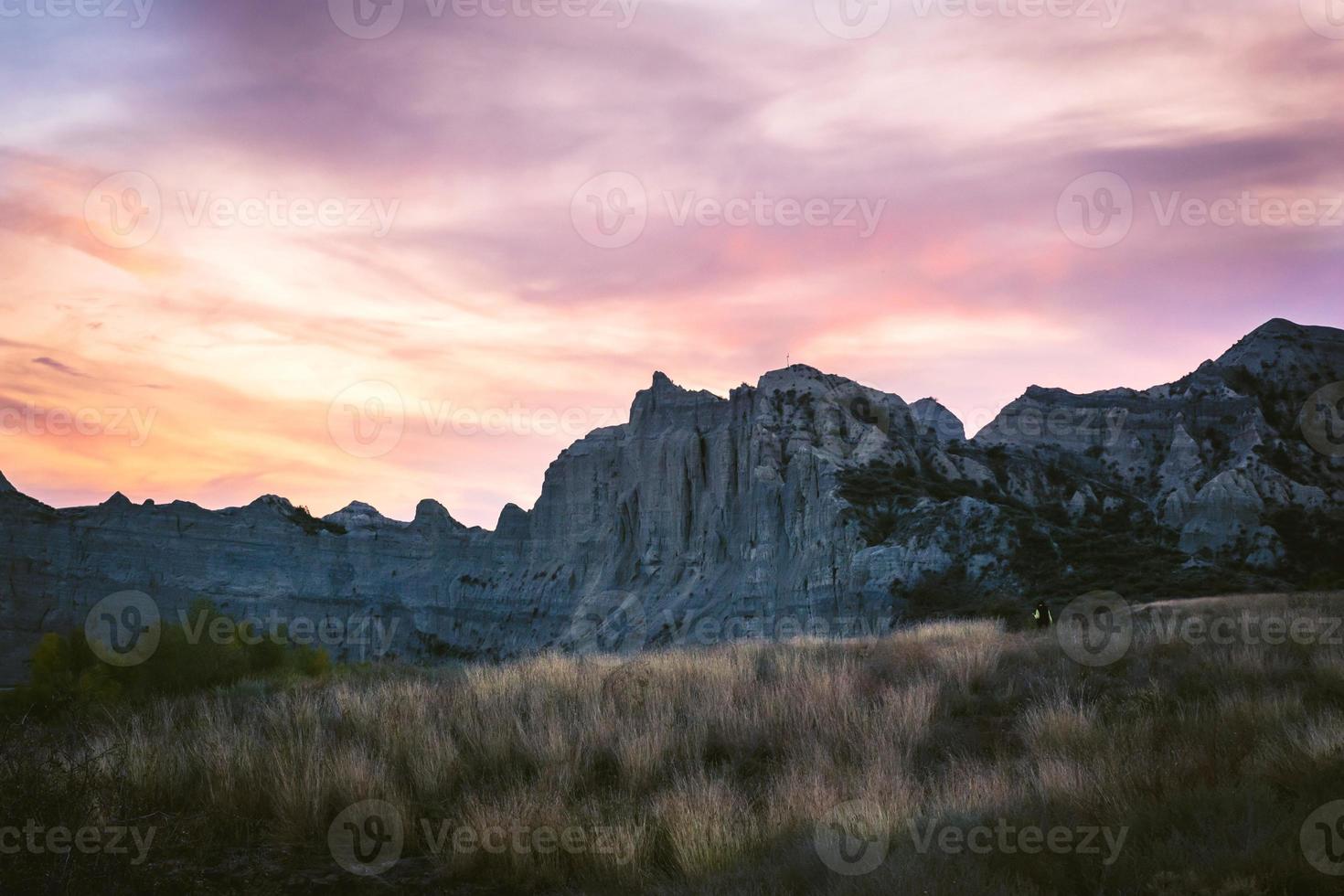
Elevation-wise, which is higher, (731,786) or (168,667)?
(731,786)

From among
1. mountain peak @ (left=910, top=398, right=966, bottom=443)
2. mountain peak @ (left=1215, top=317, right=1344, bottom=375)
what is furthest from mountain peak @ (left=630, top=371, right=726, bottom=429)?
mountain peak @ (left=1215, top=317, right=1344, bottom=375)

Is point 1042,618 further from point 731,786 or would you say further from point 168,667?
point 168,667

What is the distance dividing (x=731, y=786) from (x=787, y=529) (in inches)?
2611

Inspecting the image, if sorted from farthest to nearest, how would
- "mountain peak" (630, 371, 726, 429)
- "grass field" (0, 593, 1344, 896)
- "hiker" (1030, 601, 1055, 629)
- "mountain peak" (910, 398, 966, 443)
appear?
"mountain peak" (910, 398, 966, 443) → "mountain peak" (630, 371, 726, 429) → "hiker" (1030, 601, 1055, 629) → "grass field" (0, 593, 1344, 896)

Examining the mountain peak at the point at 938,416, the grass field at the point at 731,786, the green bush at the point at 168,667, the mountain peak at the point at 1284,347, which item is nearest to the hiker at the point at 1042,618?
the grass field at the point at 731,786

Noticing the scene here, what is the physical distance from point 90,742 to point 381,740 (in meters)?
2.68

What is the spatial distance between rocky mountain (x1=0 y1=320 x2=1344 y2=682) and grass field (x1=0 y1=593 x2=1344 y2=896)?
39.3 meters

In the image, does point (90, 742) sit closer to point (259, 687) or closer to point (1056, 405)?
point (259, 687)

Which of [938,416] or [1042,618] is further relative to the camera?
[938,416]

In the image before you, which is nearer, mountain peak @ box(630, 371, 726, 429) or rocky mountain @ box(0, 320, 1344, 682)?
rocky mountain @ box(0, 320, 1344, 682)

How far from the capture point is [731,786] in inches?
303

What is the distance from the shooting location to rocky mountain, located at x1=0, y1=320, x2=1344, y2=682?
59.6 meters

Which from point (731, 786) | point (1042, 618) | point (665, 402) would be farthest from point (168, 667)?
point (665, 402)

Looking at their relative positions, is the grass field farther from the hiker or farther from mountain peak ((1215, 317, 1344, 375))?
mountain peak ((1215, 317, 1344, 375))
